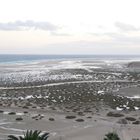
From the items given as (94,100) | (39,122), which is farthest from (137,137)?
(94,100)

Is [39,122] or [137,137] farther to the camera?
[39,122]

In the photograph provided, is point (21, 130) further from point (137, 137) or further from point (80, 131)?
point (137, 137)

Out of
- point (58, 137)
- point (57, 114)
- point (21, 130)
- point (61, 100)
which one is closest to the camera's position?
point (58, 137)

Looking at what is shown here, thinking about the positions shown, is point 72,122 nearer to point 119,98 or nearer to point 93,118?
point 93,118

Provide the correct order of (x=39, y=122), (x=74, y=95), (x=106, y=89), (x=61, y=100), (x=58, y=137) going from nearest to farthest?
(x=58, y=137), (x=39, y=122), (x=61, y=100), (x=74, y=95), (x=106, y=89)

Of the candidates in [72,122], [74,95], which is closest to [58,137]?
[72,122]

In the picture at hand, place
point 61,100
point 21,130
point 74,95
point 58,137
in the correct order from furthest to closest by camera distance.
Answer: point 74,95, point 61,100, point 21,130, point 58,137

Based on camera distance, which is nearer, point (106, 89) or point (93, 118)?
point (93, 118)

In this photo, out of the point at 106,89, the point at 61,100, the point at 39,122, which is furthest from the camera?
the point at 106,89
